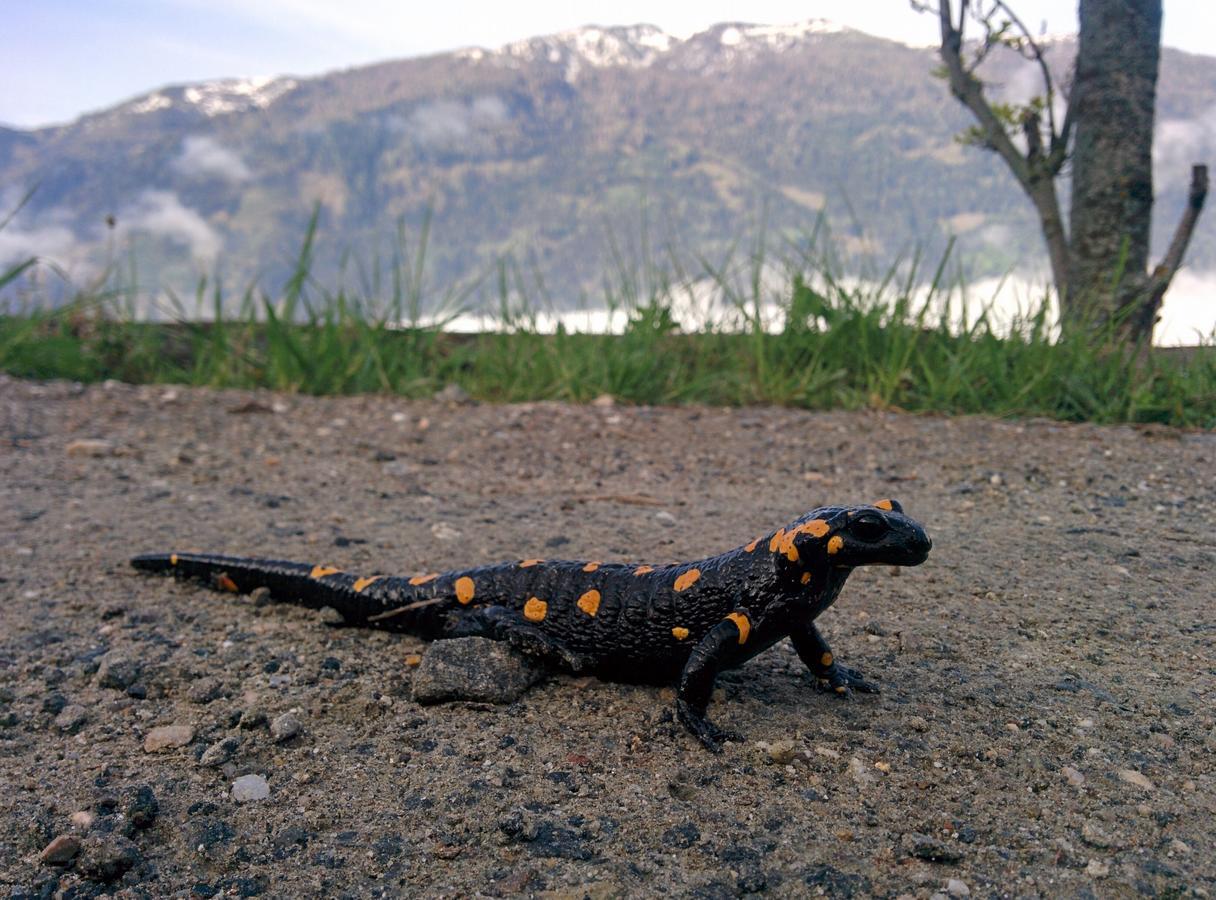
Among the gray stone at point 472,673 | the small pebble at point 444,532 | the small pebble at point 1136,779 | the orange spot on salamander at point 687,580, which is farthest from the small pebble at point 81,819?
the small pebble at point 1136,779

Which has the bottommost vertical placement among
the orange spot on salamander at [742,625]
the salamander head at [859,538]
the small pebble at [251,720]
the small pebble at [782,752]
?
the small pebble at [251,720]

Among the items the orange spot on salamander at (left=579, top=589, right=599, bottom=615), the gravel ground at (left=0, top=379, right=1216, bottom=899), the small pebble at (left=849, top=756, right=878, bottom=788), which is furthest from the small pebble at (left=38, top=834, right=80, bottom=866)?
the small pebble at (left=849, top=756, right=878, bottom=788)

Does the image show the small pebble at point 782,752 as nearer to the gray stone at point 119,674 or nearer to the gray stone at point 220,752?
the gray stone at point 220,752

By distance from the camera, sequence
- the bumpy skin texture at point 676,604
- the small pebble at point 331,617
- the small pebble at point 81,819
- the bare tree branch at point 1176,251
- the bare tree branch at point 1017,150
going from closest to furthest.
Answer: the small pebble at point 81,819 → the bumpy skin texture at point 676,604 → the small pebble at point 331,617 → the bare tree branch at point 1176,251 → the bare tree branch at point 1017,150

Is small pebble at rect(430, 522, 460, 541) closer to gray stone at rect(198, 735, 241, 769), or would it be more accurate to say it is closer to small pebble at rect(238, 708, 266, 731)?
small pebble at rect(238, 708, 266, 731)

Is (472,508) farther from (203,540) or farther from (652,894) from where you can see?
(652,894)

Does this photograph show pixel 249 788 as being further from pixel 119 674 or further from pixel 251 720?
pixel 119 674

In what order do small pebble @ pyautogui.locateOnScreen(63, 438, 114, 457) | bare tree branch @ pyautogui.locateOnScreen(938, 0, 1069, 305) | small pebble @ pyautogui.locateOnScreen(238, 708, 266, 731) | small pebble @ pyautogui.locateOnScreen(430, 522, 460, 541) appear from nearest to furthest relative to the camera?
small pebble @ pyautogui.locateOnScreen(238, 708, 266, 731) < small pebble @ pyautogui.locateOnScreen(430, 522, 460, 541) < small pebble @ pyautogui.locateOnScreen(63, 438, 114, 457) < bare tree branch @ pyautogui.locateOnScreen(938, 0, 1069, 305)
